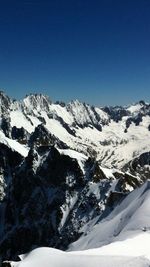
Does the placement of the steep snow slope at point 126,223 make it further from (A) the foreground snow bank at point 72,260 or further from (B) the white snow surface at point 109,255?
(A) the foreground snow bank at point 72,260

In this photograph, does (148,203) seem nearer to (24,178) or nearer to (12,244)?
(12,244)

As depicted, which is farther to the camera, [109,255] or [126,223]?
[126,223]

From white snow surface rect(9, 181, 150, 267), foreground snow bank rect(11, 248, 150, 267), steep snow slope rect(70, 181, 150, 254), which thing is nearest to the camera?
foreground snow bank rect(11, 248, 150, 267)

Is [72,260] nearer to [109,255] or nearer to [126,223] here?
[109,255]

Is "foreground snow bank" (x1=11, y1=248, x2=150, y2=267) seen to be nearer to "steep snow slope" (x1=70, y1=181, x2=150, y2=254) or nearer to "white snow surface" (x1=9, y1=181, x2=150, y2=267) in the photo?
"white snow surface" (x1=9, y1=181, x2=150, y2=267)

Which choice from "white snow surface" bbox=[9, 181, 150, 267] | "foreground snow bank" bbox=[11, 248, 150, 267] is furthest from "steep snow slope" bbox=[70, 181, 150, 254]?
"foreground snow bank" bbox=[11, 248, 150, 267]

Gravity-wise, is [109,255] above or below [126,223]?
below

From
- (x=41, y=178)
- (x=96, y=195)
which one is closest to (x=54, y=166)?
(x=41, y=178)

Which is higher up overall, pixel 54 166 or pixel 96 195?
pixel 54 166

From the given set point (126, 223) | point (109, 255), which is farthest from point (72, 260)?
point (126, 223)
